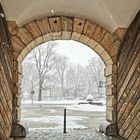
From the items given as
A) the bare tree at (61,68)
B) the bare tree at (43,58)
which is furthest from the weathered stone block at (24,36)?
the bare tree at (61,68)

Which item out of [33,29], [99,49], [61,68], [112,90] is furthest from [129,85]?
[61,68]

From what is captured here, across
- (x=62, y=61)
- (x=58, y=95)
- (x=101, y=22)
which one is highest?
(x=62, y=61)

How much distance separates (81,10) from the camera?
5.36m

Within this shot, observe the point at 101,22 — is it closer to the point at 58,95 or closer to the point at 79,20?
the point at 79,20

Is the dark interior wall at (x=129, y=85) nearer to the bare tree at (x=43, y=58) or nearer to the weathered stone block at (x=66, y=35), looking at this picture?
the weathered stone block at (x=66, y=35)

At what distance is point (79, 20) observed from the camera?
18.5 ft

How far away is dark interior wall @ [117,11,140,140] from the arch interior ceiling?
24cm

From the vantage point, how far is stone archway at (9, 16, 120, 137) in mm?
5371

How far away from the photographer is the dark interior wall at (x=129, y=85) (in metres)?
4.54

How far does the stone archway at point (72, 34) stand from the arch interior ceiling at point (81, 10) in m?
0.13

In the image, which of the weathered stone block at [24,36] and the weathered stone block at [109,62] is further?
the weathered stone block at [109,62]

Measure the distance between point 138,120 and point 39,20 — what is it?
2.84 meters

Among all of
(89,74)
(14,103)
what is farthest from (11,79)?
(89,74)

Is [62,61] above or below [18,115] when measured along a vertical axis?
above
